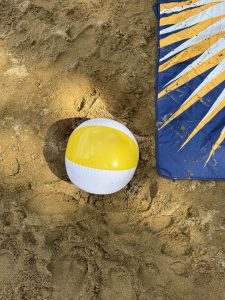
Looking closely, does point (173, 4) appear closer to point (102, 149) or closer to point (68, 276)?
point (102, 149)

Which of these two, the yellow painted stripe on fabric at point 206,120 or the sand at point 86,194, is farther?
the yellow painted stripe on fabric at point 206,120

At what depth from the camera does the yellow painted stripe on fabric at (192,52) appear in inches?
160

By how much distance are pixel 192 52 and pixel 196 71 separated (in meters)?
0.24

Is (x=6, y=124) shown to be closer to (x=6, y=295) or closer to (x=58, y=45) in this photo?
(x=58, y=45)

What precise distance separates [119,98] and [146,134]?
0.48m

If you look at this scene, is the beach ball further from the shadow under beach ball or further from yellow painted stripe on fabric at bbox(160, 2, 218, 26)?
yellow painted stripe on fabric at bbox(160, 2, 218, 26)

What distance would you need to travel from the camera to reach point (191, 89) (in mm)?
3918

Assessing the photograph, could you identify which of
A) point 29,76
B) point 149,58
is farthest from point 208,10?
point 29,76

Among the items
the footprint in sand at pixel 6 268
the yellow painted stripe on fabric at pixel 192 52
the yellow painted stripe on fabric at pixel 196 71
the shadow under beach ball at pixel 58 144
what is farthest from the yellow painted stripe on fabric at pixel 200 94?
the footprint in sand at pixel 6 268

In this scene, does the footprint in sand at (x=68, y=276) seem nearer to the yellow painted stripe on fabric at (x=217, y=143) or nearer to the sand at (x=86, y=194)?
the sand at (x=86, y=194)

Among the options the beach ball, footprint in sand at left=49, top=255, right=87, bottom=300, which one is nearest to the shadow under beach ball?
the beach ball

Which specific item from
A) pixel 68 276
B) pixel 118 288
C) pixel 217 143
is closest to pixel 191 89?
pixel 217 143

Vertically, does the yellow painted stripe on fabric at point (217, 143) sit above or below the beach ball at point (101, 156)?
below

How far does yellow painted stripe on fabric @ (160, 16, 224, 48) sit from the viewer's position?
13.7 feet
